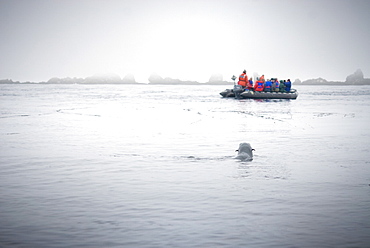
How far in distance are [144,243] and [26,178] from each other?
584cm

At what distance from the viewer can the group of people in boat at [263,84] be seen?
61.9 meters

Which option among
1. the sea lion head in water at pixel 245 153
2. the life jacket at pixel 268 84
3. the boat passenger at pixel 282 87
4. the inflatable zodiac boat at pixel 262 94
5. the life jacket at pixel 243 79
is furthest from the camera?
the boat passenger at pixel 282 87

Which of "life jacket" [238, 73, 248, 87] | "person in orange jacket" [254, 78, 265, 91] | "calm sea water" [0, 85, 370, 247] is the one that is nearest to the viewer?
"calm sea water" [0, 85, 370, 247]

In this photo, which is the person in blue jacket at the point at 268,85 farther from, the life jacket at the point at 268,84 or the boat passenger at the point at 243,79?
the boat passenger at the point at 243,79

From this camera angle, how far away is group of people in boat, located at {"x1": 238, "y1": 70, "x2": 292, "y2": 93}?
203 ft

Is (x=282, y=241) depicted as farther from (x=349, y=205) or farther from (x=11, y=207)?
(x=11, y=207)

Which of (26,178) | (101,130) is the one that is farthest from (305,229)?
(101,130)

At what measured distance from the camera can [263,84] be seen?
62281 millimetres

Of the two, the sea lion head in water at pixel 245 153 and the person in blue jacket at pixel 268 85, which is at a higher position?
the person in blue jacket at pixel 268 85

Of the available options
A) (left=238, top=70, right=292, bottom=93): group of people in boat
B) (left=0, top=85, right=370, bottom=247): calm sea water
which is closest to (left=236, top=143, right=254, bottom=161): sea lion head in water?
(left=0, top=85, right=370, bottom=247): calm sea water

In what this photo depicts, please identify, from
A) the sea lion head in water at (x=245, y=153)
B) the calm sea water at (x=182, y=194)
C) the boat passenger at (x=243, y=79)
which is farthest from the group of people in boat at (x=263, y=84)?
the sea lion head in water at (x=245, y=153)

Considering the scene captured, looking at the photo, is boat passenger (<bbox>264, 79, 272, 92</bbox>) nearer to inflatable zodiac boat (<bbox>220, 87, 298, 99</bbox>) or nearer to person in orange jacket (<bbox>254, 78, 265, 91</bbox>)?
person in orange jacket (<bbox>254, 78, 265, 91</bbox>)

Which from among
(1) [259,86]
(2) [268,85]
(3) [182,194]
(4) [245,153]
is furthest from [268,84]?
(3) [182,194]

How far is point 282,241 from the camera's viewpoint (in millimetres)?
Answer: 7004
